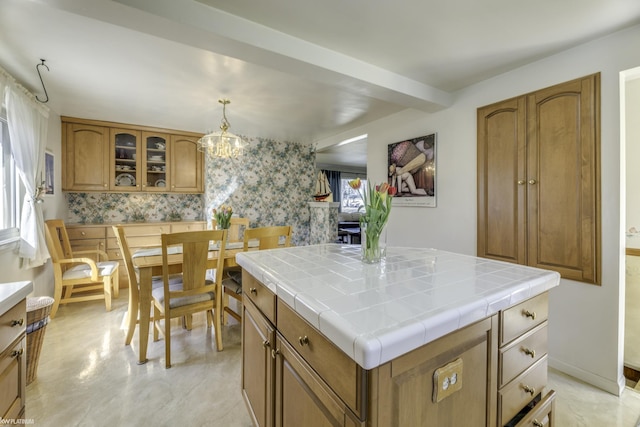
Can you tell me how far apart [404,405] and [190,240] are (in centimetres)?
176

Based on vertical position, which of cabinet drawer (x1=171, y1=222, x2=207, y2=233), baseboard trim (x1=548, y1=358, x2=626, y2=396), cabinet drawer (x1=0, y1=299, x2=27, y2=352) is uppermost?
cabinet drawer (x1=171, y1=222, x2=207, y2=233)

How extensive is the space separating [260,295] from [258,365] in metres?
0.32

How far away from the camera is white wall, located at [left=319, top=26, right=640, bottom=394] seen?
173cm

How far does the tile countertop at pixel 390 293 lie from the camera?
24.6 inches

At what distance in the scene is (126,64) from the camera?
210 centimetres

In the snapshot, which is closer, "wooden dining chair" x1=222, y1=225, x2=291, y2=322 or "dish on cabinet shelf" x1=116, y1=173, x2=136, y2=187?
"wooden dining chair" x1=222, y1=225, x2=291, y2=322

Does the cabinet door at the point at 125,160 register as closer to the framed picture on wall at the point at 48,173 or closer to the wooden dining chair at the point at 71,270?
the framed picture on wall at the point at 48,173

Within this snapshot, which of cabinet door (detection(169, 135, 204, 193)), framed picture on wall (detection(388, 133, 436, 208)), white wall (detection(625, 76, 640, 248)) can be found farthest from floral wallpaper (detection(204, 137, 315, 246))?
white wall (detection(625, 76, 640, 248))

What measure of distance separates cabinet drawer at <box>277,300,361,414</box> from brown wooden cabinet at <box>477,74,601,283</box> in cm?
212

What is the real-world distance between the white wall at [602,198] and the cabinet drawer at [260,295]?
2.12 metres

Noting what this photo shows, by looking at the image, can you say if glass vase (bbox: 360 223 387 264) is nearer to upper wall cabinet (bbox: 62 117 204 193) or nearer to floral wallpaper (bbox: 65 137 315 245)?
floral wallpaper (bbox: 65 137 315 245)

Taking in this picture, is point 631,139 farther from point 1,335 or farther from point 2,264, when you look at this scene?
point 2,264

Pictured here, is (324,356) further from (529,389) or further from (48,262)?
(48,262)

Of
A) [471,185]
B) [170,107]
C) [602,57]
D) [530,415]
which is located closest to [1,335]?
[530,415]
